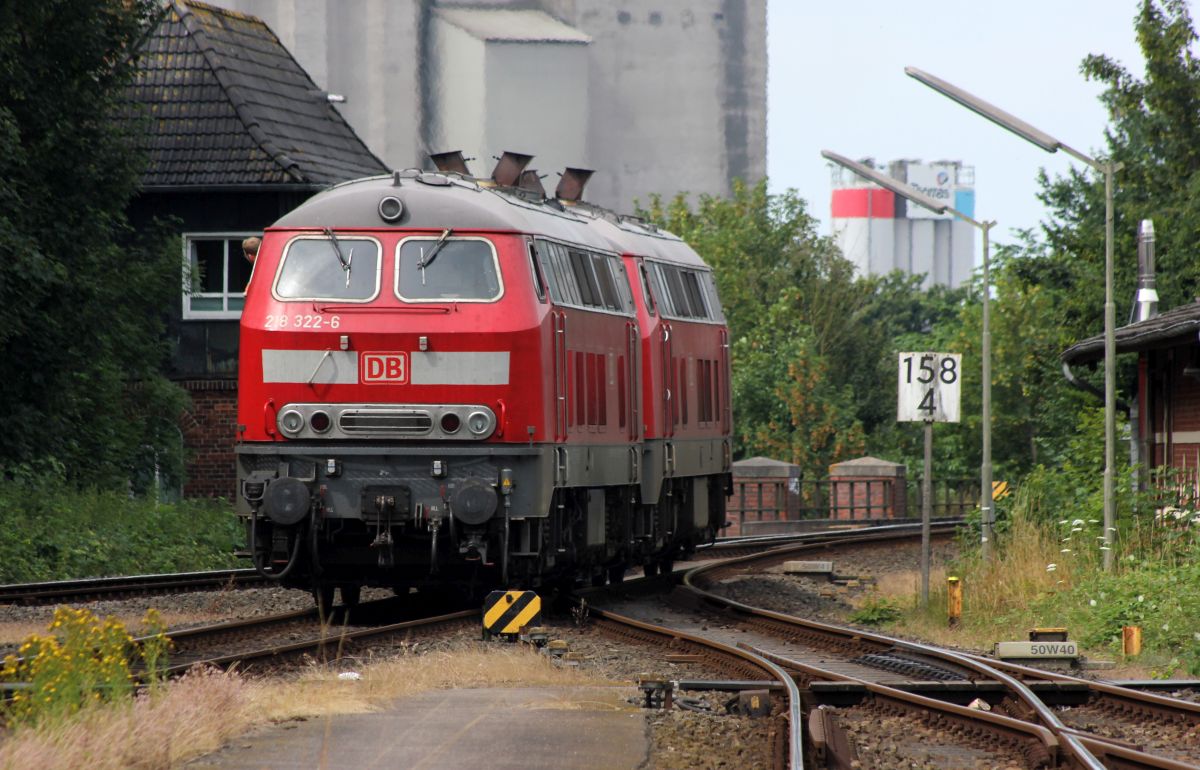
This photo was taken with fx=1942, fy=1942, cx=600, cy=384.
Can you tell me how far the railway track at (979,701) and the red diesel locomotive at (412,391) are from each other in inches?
94.4

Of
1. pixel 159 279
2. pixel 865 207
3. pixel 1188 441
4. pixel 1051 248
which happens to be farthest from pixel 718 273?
pixel 865 207

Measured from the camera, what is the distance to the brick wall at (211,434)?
3384 cm

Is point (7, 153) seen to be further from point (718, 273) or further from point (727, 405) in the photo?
point (718, 273)

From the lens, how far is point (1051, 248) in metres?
35.5

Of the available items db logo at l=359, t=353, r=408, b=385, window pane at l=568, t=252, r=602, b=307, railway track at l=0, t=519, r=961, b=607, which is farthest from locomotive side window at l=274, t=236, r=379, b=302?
railway track at l=0, t=519, r=961, b=607

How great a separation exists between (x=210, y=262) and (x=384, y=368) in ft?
62.6

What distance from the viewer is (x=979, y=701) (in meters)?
12.2

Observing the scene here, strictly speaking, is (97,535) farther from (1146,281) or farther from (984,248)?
(1146,281)

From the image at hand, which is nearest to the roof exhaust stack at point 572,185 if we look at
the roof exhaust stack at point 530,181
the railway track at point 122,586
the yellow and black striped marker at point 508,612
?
the roof exhaust stack at point 530,181

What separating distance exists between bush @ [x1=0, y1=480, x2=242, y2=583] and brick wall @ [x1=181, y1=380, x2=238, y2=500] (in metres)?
4.70

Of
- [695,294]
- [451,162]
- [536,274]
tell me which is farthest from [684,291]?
[536,274]

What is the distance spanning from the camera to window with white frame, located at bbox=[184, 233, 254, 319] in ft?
111

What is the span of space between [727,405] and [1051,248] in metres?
13.4

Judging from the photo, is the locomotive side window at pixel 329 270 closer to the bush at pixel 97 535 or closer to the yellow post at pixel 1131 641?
the yellow post at pixel 1131 641
